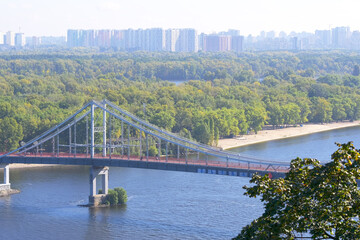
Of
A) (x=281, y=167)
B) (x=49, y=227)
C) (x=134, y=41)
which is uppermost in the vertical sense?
(x=134, y=41)

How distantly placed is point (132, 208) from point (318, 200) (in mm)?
23109

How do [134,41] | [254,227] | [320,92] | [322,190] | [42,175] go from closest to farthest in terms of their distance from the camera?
[322,190], [254,227], [42,175], [320,92], [134,41]

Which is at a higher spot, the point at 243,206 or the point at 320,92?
the point at 320,92

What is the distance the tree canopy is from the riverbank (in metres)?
44.7

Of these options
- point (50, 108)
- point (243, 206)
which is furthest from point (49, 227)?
point (50, 108)

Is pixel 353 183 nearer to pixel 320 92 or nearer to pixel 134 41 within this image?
pixel 320 92

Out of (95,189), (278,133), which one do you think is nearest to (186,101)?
(278,133)

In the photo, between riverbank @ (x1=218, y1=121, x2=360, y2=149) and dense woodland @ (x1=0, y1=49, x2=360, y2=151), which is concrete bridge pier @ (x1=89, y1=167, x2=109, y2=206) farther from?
riverbank @ (x1=218, y1=121, x2=360, y2=149)

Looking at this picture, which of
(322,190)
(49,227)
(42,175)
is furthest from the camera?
(42,175)

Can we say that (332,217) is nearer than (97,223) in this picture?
Yes

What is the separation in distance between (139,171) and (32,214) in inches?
474

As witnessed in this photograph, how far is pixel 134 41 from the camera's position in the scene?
19938cm

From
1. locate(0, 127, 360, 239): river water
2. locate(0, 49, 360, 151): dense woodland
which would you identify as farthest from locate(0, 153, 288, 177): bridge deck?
locate(0, 49, 360, 151): dense woodland

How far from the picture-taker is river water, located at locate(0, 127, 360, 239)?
99.3 feet
